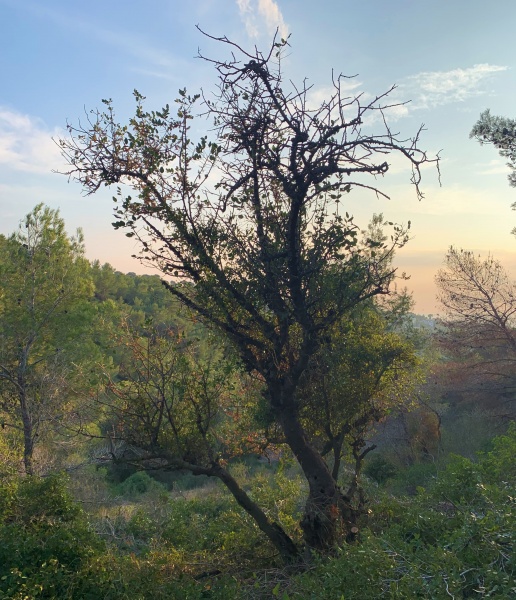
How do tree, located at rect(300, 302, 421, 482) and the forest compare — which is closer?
the forest

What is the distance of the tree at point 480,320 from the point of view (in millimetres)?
19109

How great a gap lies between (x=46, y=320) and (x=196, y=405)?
54.7 feet

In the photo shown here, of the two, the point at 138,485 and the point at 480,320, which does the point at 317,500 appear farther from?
the point at 138,485

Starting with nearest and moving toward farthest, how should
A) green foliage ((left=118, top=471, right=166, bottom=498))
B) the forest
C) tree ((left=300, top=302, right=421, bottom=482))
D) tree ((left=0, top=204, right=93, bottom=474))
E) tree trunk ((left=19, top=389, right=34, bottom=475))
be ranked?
the forest < tree ((left=300, top=302, right=421, bottom=482)) < tree trunk ((left=19, top=389, right=34, bottom=475)) < tree ((left=0, top=204, right=93, bottom=474)) < green foliage ((left=118, top=471, right=166, bottom=498))

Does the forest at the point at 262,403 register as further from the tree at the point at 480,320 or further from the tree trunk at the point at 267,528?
the tree at the point at 480,320

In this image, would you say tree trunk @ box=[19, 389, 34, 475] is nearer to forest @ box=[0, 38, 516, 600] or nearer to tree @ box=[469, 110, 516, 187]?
forest @ box=[0, 38, 516, 600]

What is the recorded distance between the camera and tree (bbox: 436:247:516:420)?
19.1 m

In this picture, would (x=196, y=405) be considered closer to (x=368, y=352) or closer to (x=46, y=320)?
(x=368, y=352)

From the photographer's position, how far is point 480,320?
1956cm

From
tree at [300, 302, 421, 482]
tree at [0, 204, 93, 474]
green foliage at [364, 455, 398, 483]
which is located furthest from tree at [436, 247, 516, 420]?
tree at [0, 204, 93, 474]

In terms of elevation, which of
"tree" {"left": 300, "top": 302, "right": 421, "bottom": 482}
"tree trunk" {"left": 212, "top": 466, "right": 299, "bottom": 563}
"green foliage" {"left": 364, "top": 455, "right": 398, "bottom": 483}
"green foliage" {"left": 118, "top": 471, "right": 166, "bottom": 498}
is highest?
"tree" {"left": 300, "top": 302, "right": 421, "bottom": 482}

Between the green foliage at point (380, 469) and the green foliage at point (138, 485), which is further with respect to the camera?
the green foliage at point (138, 485)

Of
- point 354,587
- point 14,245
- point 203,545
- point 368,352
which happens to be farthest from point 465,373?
point 14,245

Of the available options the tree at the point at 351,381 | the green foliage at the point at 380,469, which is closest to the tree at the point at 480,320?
the green foliage at the point at 380,469
